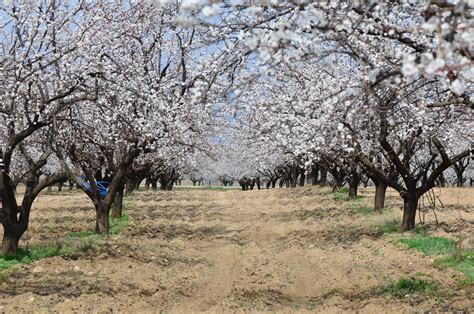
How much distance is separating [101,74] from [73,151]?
405cm

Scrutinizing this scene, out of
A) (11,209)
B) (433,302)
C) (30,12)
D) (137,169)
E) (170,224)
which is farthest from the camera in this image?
(170,224)

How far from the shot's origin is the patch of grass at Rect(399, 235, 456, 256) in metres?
13.0

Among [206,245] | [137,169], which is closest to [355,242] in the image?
[206,245]

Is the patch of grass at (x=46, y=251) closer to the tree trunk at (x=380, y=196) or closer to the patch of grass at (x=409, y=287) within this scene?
the patch of grass at (x=409, y=287)

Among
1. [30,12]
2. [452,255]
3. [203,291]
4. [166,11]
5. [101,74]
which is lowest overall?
[203,291]

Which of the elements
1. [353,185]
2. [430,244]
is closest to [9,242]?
[430,244]

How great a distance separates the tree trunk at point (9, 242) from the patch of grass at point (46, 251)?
12cm

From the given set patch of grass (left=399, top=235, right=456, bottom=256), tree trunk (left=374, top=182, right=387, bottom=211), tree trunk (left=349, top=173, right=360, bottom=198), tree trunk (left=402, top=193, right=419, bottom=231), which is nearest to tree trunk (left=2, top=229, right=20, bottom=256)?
patch of grass (left=399, top=235, right=456, bottom=256)

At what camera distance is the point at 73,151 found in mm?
16344

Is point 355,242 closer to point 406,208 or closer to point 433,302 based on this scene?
point 406,208

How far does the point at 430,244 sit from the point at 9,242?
9980mm

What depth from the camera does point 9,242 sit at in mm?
12750

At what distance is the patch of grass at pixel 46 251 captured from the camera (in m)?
12.3

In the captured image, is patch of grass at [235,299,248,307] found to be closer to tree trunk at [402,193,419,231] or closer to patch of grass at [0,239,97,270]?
patch of grass at [0,239,97,270]
